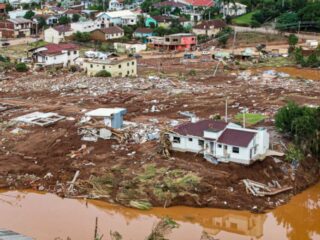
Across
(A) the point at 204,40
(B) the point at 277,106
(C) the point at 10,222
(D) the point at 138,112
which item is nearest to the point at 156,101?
(D) the point at 138,112

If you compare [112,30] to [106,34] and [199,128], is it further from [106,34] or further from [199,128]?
[199,128]

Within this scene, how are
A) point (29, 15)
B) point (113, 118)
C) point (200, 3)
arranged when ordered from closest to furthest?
point (113, 118) < point (29, 15) < point (200, 3)

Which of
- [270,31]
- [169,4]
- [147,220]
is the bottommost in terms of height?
[147,220]

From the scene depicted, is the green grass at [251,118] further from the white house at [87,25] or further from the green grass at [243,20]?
the green grass at [243,20]

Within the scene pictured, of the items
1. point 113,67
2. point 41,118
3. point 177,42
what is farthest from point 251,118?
point 177,42

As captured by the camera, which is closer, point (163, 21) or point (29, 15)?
point (163, 21)

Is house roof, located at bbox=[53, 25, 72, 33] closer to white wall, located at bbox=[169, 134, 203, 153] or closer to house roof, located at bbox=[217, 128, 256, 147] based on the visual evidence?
white wall, located at bbox=[169, 134, 203, 153]

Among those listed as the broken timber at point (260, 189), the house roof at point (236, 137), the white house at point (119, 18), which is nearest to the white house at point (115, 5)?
the white house at point (119, 18)

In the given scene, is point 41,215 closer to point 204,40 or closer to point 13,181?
point 13,181
